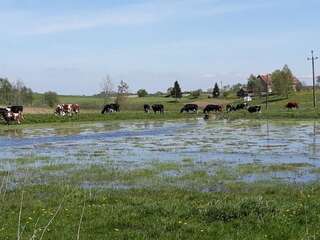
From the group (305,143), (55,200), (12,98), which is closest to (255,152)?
(305,143)

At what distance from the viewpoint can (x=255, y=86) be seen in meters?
163

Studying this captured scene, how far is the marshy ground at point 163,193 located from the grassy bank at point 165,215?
22 millimetres

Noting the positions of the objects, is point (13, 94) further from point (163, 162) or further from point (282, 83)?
point (163, 162)

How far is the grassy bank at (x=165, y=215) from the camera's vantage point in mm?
10969

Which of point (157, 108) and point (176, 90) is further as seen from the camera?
point (176, 90)

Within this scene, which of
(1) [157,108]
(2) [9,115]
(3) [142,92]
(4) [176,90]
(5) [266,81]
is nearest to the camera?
(2) [9,115]

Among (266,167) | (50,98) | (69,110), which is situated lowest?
(266,167)

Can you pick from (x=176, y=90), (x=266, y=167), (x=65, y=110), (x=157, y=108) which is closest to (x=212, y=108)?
(x=157, y=108)

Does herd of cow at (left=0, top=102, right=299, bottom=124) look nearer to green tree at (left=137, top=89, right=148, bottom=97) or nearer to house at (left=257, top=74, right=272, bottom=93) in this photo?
house at (left=257, top=74, right=272, bottom=93)

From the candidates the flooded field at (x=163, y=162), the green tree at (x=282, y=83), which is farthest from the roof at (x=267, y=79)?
the flooded field at (x=163, y=162)

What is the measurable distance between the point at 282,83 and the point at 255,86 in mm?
25978

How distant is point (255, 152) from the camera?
2928 centimetres

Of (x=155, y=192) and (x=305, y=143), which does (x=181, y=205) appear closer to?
(x=155, y=192)

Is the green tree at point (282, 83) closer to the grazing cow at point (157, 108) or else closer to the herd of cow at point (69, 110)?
the herd of cow at point (69, 110)
